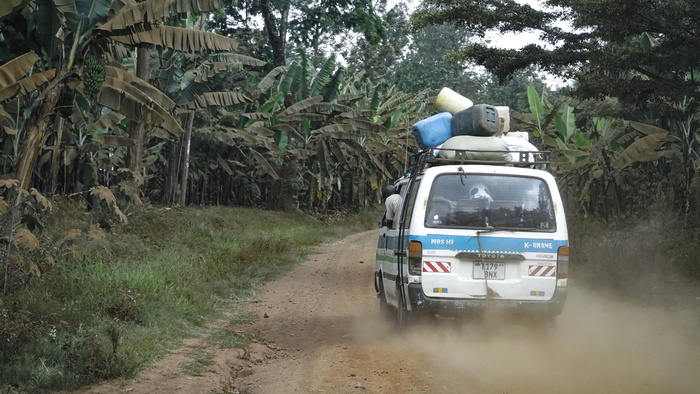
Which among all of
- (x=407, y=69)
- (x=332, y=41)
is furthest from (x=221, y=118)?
(x=407, y=69)

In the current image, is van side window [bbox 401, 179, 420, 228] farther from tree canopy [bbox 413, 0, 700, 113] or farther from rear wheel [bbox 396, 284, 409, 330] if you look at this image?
tree canopy [bbox 413, 0, 700, 113]

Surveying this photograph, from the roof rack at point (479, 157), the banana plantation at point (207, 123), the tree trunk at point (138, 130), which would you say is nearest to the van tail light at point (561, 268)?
the roof rack at point (479, 157)

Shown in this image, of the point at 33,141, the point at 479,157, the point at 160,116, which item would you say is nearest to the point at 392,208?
the point at 479,157

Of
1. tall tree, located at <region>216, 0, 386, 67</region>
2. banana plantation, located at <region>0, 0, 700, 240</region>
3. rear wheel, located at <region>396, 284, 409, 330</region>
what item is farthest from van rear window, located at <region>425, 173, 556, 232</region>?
tall tree, located at <region>216, 0, 386, 67</region>

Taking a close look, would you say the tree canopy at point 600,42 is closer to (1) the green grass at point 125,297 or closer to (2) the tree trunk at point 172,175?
(1) the green grass at point 125,297

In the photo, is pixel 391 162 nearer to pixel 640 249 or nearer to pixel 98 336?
pixel 640 249

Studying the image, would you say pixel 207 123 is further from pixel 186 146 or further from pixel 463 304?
A: pixel 463 304

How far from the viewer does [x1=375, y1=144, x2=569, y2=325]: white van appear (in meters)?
7.79

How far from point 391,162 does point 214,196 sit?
9.52m

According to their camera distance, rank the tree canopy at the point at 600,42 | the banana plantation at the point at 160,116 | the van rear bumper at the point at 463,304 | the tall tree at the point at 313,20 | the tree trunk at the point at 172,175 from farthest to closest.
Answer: the tall tree at the point at 313,20 < the tree trunk at the point at 172,175 < the tree canopy at the point at 600,42 < the banana plantation at the point at 160,116 < the van rear bumper at the point at 463,304

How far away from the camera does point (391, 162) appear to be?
3522 centimetres

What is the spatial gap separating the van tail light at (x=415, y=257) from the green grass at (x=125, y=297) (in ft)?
7.79

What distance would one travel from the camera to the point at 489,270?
7832 millimetres

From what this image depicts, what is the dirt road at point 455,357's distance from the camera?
651 cm
